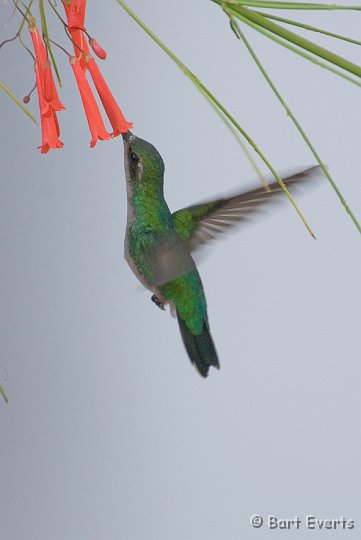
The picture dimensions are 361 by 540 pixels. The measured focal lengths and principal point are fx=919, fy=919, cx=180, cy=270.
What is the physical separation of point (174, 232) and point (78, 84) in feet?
0.98

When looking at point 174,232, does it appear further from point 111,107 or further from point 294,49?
point 294,49

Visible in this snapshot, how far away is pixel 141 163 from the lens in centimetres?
68

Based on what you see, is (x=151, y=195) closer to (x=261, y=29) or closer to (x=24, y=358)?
(x=261, y=29)

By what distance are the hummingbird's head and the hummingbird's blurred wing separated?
77 millimetres

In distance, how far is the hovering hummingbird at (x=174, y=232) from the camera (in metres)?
0.69

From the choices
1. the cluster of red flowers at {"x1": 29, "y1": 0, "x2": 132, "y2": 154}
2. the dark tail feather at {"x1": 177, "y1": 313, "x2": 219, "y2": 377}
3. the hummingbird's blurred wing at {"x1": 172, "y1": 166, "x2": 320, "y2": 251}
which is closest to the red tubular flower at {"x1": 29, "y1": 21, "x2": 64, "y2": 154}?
the cluster of red flowers at {"x1": 29, "y1": 0, "x2": 132, "y2": 154}

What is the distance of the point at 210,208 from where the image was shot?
81cm

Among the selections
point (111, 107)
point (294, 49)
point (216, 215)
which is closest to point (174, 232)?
point (216, 215)

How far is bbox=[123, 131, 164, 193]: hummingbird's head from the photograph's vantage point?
65 cm

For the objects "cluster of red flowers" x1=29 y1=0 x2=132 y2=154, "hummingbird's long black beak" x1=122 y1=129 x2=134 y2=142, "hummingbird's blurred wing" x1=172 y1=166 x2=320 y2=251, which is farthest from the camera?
"hummingbird's blurred wing" x1=172 y1=166 x2=320 y2=251

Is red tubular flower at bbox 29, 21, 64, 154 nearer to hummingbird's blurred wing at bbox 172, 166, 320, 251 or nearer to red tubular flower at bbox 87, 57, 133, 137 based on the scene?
red tubular flower at bbox 87, 57, 133, 137

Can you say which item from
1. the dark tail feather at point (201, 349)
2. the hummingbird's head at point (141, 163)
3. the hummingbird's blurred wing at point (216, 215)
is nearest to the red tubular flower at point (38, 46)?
the hummingbird's head at point (141, 163)

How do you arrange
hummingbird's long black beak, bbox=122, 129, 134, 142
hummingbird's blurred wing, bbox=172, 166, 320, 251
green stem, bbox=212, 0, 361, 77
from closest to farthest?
green stem, bbox=212, 0, 361, 77, hummingbird's long black beak, bbox=122, 129, 134, 142, hummingbird's blurred wing, bbox=172, 166, 320, 251

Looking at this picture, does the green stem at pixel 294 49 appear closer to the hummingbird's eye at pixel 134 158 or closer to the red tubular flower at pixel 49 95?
the red tubular flower at pixel 49 95
